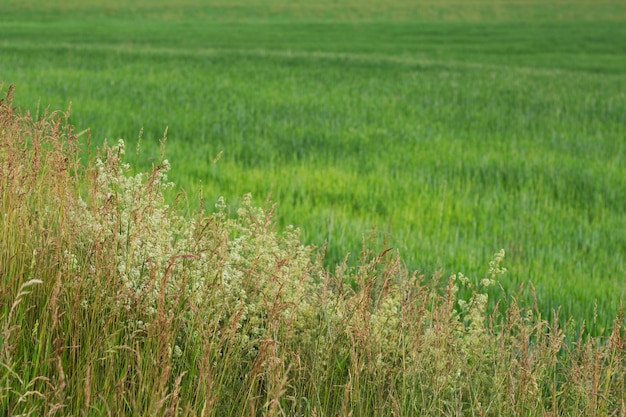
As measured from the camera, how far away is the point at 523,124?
1405 centimetres

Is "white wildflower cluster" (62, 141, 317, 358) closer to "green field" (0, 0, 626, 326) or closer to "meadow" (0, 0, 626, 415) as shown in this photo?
"meadow" (0, 0, 626, 415)

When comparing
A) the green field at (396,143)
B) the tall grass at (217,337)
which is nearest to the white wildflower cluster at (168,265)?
the tall grass at (217,337)

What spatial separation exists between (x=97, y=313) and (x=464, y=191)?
20.5 feet

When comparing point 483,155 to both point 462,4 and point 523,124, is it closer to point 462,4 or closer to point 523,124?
point 523,124

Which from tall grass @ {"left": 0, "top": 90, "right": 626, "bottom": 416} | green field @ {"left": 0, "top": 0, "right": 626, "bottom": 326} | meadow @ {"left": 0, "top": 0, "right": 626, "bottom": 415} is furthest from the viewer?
green field @ {"left": 0, "top": 0, "right": 626, "bottom": 326}

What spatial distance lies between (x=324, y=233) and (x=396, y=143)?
521cm

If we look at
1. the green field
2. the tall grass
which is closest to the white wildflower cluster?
the tall grass

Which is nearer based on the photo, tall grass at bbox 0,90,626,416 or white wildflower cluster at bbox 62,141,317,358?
tall grass at bbox 0,90,626,416

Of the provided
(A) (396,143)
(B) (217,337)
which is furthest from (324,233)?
(A) (396,143)

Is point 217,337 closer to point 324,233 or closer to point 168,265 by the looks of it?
point 168,265

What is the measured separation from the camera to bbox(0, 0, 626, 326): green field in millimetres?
6781

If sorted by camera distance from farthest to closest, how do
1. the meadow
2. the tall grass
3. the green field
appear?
the green field
the meadow
the tall grass

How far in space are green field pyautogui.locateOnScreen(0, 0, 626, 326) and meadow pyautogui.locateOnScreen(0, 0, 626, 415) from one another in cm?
5

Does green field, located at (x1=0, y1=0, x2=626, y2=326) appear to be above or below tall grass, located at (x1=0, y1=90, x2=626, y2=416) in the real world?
below
